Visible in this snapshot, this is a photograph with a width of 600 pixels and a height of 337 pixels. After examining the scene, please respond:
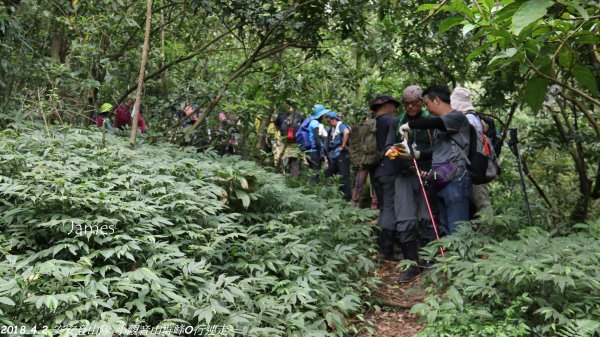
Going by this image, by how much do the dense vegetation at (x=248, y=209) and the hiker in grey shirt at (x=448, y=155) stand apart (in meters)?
0.34

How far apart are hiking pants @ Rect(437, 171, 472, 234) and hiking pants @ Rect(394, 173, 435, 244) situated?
0.46m

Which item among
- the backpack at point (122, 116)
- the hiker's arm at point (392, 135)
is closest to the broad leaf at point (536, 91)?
the hiker's arm at point (392, 135)

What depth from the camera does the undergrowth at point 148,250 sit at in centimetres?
313

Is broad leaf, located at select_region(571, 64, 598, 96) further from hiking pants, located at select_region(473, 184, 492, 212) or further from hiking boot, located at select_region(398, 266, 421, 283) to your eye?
hiking boot, located at select_region(398, 266, 421, 283)

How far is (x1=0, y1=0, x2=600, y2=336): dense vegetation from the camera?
9.73 ft

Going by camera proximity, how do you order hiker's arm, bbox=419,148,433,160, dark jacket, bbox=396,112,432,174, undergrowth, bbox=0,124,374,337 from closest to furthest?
undergrowth, bbox=0,124,374,337 < hiker's arm, bbox=419,148,433,160 < dark jacket, bbox=396,112,432,174

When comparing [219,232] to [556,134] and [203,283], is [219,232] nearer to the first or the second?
[203,283]

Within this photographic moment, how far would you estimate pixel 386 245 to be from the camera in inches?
255

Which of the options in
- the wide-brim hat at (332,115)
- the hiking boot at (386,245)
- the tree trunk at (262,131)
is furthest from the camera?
the wide-brim hat at (332,115)

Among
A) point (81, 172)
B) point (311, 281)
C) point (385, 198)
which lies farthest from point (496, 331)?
point (81, 172)

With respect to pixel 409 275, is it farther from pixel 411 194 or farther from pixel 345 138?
pixel 345 138

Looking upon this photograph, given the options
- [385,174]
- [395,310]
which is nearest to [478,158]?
[385,174]

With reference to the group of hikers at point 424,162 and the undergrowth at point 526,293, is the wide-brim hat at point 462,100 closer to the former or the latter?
the group of hikers at point 424,162

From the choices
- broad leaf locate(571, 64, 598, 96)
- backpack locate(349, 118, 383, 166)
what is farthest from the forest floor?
broad leaf locate(571, 64, 598, 96)
